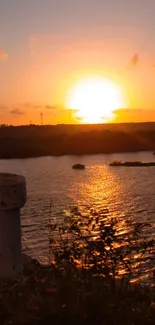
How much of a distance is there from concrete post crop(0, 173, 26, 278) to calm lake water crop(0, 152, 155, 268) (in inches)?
254

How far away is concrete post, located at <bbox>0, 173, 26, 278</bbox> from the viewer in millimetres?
4660

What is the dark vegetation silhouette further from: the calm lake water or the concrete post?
the concrete post

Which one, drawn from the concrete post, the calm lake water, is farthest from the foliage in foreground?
the calm lake water

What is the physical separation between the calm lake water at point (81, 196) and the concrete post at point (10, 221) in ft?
21.1

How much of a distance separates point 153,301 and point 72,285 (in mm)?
1079

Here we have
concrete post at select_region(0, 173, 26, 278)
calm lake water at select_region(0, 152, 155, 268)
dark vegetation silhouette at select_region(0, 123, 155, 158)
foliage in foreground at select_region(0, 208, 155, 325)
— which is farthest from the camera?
dark vegetation silhouette at select_region(0, 123, 155, 158)

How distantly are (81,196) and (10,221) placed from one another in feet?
106

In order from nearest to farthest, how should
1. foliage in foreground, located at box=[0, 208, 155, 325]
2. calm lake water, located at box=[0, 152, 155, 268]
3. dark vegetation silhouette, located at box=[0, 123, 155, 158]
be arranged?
1. foliage in foreground, located at box=[0, 208, 155, 325]
2. calm lake water, located at box=[0, 152, 155, 268]
3. dark vegetation silhouette, located at box=[0, 123, 155, 158]

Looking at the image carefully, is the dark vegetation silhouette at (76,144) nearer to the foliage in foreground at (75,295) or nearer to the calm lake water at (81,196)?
the calm lake water at (81,196)

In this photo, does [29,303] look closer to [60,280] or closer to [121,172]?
[60,280]

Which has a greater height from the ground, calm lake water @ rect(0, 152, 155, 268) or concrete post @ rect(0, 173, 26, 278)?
concrete post @ rect(0, 173, 26, 278)

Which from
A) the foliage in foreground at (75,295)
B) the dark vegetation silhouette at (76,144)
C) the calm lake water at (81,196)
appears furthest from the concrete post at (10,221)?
the dark vegetation silhouette at (76,144)

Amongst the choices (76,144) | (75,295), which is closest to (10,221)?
(75,295)

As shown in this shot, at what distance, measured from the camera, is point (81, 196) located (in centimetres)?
3694
